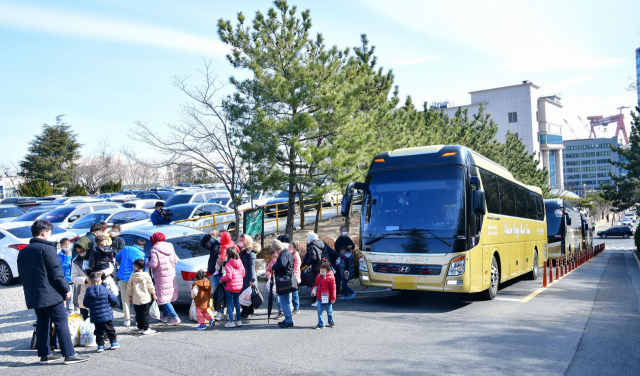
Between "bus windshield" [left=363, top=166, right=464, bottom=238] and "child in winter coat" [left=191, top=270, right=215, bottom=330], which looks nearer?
"child in winter coat" [left=191, top=270, right=215, bottom=330]

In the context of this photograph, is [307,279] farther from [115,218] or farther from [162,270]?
[115,218]

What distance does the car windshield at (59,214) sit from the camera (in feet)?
62.5

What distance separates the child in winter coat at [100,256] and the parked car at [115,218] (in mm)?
8971

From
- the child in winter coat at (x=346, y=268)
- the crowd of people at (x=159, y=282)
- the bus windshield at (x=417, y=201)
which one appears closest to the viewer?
the crowd of people at (x=159, y=282)

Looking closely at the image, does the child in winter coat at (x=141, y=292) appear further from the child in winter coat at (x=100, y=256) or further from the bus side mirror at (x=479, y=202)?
the bus side mirror at (x=479, y=202)

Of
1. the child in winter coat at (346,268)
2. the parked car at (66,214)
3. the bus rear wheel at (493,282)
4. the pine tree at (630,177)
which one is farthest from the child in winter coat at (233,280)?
the pine tree at (630,177)

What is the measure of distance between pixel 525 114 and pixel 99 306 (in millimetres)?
104402

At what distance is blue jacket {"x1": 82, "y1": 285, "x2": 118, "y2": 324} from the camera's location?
673 centimetres

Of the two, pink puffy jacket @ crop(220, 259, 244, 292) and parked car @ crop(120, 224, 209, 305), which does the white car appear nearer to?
parked car @ crop(120, 224, 209, 305)

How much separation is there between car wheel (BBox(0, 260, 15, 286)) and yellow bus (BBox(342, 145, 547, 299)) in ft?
29.4

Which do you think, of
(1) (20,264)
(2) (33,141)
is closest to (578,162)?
(2) (33,141)

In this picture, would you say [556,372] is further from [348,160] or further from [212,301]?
[348,160]

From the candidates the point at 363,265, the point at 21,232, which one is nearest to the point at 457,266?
the point at 363,265

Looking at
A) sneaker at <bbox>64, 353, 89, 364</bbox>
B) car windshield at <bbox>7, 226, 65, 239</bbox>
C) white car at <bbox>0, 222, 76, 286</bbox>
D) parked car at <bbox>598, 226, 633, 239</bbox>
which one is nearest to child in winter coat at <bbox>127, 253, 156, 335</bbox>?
sneaker at <bbox>64, 353, 89, 364</bbox>
